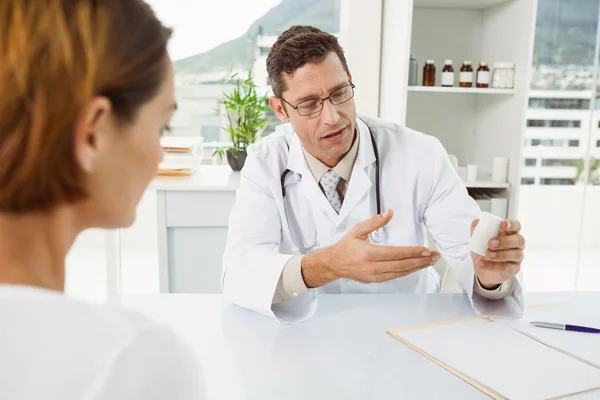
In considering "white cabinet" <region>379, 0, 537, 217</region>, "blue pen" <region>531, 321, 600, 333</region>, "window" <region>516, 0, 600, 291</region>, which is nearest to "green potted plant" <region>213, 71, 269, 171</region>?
"white cabinet" <region>379, 0, 537, 217</region>

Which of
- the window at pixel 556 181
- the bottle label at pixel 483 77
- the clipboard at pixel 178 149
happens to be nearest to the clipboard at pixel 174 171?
the clipboard at pixel 178 149

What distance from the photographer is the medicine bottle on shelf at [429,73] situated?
2587 mm

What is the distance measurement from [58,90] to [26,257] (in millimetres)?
146

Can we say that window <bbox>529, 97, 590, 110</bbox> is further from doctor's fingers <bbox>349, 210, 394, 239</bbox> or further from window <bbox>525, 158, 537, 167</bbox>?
doctor's fingers <bbox>349, 210, 394, 239</bbox>

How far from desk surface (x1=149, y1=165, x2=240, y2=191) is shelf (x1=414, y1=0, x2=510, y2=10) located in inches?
47.2

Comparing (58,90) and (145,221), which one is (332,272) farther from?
(145,221)

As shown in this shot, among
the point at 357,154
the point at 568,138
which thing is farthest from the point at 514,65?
the point at 357,154

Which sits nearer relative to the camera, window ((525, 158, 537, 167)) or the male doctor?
the male doctor

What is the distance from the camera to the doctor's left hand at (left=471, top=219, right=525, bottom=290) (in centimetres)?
119

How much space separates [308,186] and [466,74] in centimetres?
131

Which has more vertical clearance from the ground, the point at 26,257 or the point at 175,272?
the point at 26,257

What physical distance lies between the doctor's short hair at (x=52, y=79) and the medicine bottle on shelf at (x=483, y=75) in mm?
2316

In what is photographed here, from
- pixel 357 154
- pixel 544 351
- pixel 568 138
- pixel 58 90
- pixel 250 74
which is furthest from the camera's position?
pixel 250 74

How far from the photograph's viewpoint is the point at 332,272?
1.24m
